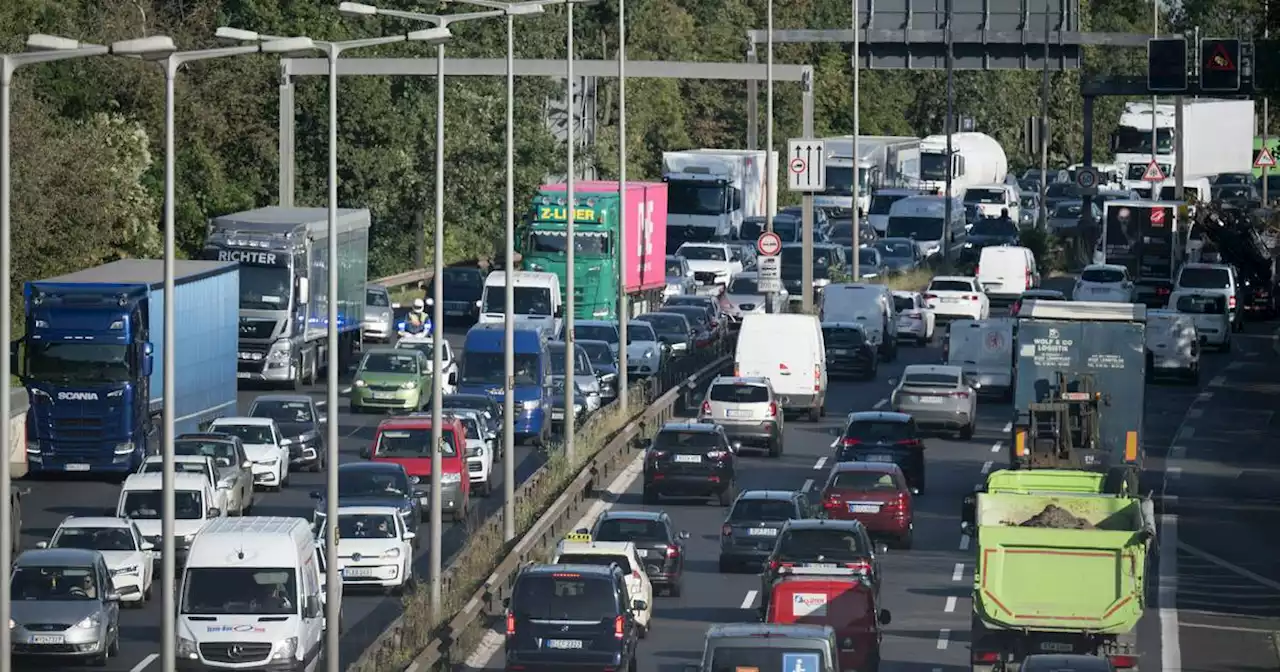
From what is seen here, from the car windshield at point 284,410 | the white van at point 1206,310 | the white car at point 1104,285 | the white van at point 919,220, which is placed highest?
the white van at point 919,220

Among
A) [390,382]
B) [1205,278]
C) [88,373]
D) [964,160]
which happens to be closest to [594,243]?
[390,382]

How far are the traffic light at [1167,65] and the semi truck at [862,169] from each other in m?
37.6

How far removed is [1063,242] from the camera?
8762cm

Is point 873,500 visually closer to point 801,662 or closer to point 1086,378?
point 1086,378

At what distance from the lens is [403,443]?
42094mm

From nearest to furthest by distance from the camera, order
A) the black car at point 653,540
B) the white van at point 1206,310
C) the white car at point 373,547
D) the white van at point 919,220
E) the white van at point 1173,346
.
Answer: the black car at point 653,540 < the white car at point 373,547 < the white van at point 1173,346 < the white van at point 1206,310 < the white van at point 919,220

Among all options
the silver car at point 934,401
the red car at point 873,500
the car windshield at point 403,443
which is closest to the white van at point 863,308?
the silver car at point 934,401

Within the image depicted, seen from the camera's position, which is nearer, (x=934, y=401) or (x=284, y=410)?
(x=284, y=410)

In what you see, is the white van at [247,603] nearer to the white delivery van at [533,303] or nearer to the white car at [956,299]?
the white delivery van at [533,303]

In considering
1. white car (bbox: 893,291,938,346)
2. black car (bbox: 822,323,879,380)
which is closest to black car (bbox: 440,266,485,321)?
white car (bbox: 893,291,938,346)

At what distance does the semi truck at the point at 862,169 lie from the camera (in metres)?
97.6

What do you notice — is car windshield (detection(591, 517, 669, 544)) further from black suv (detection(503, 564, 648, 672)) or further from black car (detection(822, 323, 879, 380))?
black car (detection(822, 323, 879, 380))

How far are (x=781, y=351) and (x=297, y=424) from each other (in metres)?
10.5

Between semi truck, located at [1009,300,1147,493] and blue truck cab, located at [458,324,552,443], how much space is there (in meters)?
11.0
